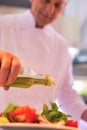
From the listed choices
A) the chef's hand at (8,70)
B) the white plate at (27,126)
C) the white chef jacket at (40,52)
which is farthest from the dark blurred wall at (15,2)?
the white plate at (27,126)

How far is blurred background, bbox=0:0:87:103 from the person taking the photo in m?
2.59

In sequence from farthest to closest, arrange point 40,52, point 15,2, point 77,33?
point 77,33
point 15,2
point 40,52

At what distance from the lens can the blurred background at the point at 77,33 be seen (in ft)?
8.48

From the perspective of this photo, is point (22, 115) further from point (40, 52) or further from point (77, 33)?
point (77, 33)

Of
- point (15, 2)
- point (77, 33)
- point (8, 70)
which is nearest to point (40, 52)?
point (15, 2)

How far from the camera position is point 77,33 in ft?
8.72

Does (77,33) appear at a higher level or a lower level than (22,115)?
higher

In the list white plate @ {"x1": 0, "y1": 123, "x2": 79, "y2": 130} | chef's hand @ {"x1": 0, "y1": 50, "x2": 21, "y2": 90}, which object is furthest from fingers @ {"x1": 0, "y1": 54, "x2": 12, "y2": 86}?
white plate @ {"x1": 0, "y1": 123, "x2": 79, "y2": 130}

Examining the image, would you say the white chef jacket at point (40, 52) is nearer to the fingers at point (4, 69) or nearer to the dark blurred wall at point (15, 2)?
the dark blurred wall at point (15, 2)

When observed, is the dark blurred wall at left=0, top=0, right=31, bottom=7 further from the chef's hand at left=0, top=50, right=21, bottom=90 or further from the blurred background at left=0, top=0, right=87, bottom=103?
the chef's hand at left=0, top=50, right=21, bottom=90

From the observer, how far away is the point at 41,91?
1128 millimetres

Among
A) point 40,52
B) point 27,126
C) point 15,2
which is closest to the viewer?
point 27,126

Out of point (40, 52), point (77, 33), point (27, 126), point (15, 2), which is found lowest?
point (27, 126)

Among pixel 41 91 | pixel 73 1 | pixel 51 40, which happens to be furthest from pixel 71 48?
pixel 41 91
